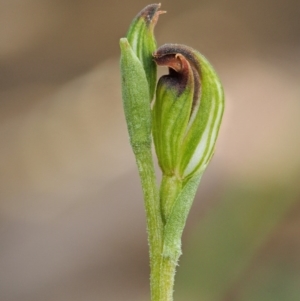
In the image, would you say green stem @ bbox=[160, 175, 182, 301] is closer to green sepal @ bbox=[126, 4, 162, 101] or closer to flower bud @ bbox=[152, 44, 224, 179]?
flower bud @ bbox=[152, 44, 224, 179]

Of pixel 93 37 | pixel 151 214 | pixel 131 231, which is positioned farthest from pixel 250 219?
pixel 151 214

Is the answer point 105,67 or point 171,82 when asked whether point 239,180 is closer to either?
point 105,67

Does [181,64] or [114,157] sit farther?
[114,157]

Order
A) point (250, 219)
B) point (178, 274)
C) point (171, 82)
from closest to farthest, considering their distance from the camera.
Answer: point (171, 82)
point (178, 274)
point (250, 219)

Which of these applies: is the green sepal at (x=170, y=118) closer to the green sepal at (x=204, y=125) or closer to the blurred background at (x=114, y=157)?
the green sepal at (x=204, y=125)

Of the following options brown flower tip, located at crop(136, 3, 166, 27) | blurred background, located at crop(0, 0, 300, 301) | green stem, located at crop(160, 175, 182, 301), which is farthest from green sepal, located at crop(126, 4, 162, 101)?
blurred background, located at crop(0, 0, 300, 301)

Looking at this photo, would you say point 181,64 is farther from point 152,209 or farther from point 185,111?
point 152,209

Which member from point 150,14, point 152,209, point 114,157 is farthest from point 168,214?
point 114,157
